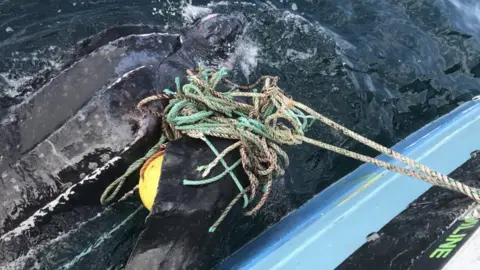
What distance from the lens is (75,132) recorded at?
9.48 feet

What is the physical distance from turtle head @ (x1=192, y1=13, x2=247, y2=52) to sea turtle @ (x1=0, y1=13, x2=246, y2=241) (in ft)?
2.64

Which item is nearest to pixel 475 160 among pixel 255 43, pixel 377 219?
pixel 377 219

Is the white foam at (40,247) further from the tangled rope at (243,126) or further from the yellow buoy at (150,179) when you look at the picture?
the tangled rope at (243,126)

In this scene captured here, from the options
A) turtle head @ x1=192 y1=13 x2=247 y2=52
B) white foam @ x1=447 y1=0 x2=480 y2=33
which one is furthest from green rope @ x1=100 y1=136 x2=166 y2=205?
white foam @ x1=447 y1=0 x2=480 y2=33

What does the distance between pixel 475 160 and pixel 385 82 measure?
6.24 ft

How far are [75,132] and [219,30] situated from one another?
157 cm

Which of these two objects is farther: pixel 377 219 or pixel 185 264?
pixel 377 219

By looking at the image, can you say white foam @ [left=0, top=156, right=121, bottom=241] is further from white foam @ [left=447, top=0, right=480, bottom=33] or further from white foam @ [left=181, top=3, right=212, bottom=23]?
white foam @ [left=447, top=0, right=480, bottom=33]

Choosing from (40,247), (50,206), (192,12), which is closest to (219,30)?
(192,12)

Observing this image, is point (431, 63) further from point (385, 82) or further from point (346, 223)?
point (346, 223)

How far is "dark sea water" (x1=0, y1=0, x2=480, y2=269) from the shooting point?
3955 millimetres

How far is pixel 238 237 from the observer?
142 inches

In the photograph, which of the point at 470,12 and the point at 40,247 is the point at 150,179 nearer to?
the point at 40,247

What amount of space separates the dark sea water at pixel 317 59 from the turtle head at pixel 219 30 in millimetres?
422
